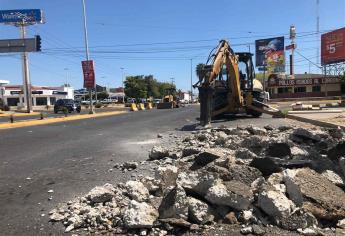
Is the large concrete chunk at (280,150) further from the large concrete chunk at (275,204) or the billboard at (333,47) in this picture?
→ the billboard at (333,47)

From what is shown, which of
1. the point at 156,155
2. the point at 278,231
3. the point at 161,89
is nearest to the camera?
the point at 278,231

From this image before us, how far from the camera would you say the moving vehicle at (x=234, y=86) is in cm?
2311

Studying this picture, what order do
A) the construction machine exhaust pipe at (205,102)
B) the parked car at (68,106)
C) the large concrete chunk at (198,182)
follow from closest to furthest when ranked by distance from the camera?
the large concrete chunk at (198,182) → the construction machine exhaust pipe at (205,102) → the parked car at (68,106)

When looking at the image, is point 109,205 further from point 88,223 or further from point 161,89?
point 161,89

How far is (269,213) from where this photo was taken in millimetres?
5992

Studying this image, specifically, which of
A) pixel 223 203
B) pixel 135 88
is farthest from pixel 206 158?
pixel 135 88

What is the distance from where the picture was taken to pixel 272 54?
3831 inches

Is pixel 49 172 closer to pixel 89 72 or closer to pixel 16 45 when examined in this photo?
pixel 16 45

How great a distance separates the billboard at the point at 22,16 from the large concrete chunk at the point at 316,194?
61925 mm

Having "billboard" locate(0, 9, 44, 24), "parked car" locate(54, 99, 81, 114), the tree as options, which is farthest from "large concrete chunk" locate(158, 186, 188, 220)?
the tree

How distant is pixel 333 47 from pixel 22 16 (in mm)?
51767

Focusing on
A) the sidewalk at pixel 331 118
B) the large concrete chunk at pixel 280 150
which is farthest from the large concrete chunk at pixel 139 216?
the sidewalk at pixel 331 118

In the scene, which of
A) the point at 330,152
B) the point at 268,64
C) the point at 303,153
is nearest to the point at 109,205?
the point at 303,153

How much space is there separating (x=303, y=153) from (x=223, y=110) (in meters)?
16.6
